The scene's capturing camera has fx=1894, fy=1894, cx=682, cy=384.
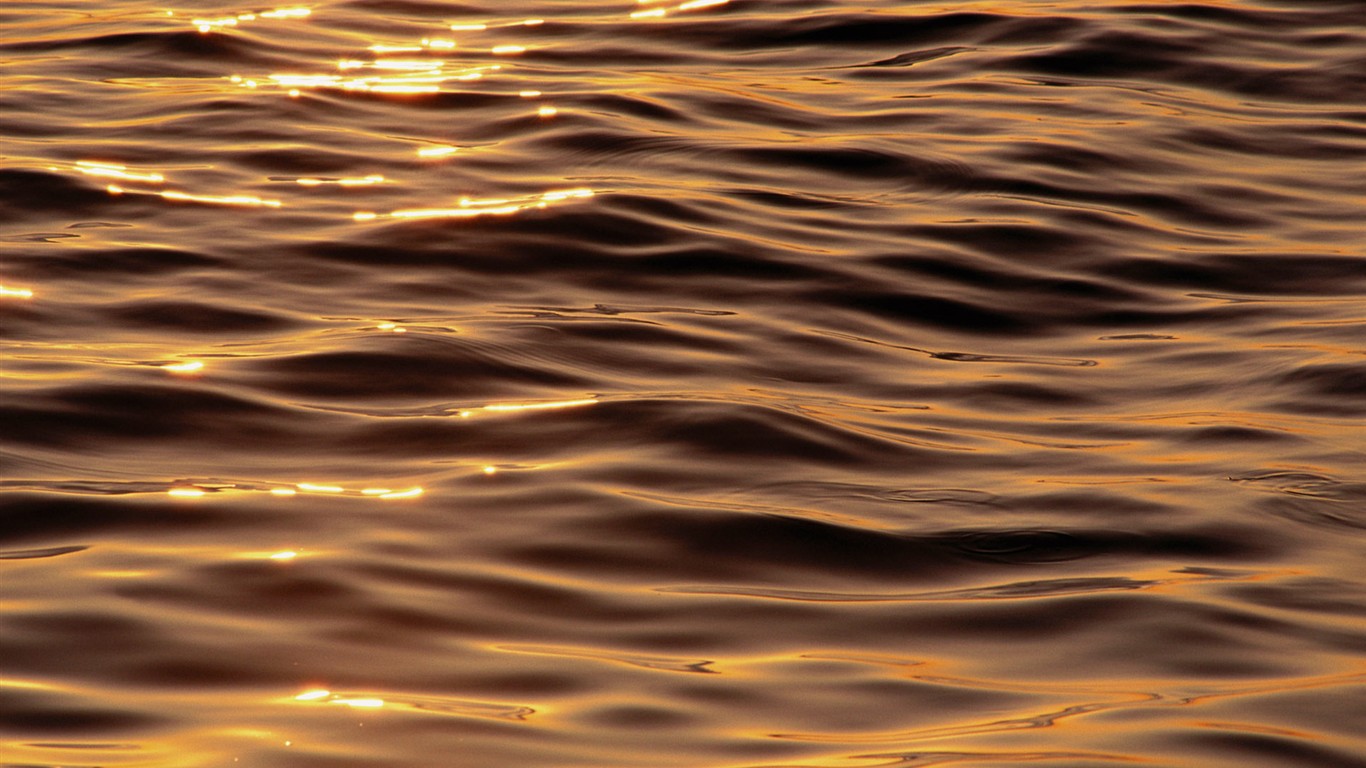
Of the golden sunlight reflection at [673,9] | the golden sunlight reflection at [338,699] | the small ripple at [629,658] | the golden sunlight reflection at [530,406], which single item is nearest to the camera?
the golden sunlight reflection at [338,699]

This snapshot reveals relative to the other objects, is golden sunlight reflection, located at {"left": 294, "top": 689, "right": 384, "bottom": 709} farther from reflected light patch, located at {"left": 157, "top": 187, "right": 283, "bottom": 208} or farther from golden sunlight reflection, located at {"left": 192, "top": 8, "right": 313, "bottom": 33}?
golden sunlight reflection, located at {"left": 192, "top": 8, "right": 313, "bottom": 33}

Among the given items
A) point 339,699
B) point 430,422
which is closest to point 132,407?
point 430,422

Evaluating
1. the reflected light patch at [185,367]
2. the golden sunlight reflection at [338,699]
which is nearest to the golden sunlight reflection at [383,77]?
the reflected light patch at [185,367]

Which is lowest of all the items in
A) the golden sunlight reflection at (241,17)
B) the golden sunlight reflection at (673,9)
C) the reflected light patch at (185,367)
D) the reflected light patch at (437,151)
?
the reflected light patch at (185,367)

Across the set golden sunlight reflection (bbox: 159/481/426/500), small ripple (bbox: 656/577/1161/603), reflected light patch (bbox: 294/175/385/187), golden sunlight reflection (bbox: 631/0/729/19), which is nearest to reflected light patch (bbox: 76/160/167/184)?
reflected light patch (bbox: 294/175/385/187)

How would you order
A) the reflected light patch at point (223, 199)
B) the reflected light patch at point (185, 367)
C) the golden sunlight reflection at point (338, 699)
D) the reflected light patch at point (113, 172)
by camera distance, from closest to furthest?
the golden sunlight reflection at point (338, 699)
the reflected light patch at point (185, 367)
the reflected light patch at point (223, 199)
the reflected light patch at point (113, 172)

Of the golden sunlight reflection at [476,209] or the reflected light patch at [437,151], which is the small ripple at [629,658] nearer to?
the golden sunlight reflection at [476,209]

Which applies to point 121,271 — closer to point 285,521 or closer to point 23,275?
point 23,275

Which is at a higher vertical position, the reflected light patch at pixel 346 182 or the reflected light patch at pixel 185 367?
the reflected light patch at pixel 346 182
